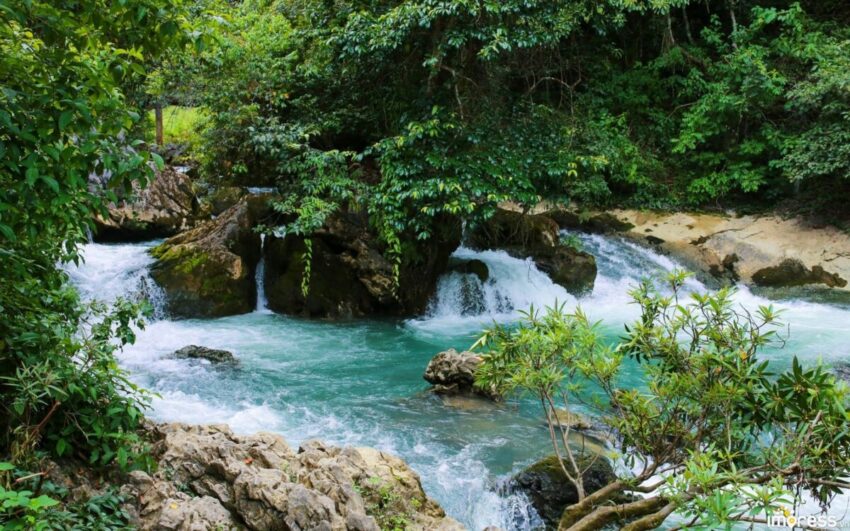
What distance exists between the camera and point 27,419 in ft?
11.5

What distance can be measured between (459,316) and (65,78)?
10621mm

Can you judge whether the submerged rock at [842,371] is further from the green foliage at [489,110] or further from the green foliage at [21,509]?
the green foliage at [21,509]

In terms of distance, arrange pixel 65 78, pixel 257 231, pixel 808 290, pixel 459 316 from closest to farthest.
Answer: pixel 65 78
pixel 257 231
pixel 459 316
pixel 808 290

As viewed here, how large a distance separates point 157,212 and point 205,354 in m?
6.08

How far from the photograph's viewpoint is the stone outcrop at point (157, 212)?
13641 millimetres

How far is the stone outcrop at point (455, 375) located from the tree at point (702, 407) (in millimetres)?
3646

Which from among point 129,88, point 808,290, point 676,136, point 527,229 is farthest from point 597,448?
point 676,136

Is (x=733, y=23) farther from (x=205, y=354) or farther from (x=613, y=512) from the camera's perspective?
(x=613, y=512)

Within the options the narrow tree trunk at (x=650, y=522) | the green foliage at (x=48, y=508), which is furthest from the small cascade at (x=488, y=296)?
the green foliage at (x=48, y=508)

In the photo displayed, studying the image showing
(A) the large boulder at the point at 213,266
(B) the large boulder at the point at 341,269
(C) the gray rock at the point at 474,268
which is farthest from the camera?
(C) the gray rock at the point at 474,268

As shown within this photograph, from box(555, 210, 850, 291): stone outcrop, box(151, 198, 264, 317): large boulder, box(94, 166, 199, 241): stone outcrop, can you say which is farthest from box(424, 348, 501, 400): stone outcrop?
box(555, 210, 850, 291): stone outcrop

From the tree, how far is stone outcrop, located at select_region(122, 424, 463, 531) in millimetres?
1126

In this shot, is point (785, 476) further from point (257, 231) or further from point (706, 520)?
point (257, 231)

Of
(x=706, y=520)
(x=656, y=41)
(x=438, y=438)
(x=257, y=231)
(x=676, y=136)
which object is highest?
(x=656, y=41)
